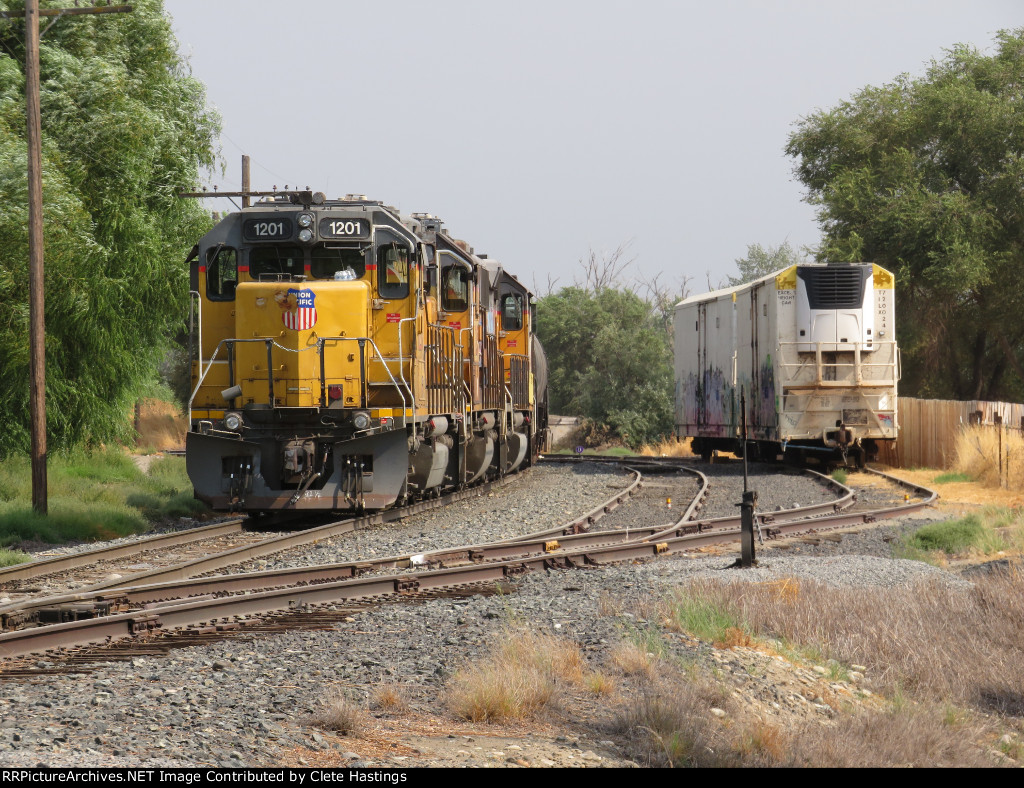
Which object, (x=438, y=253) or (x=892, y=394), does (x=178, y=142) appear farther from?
(x=892, y=394)

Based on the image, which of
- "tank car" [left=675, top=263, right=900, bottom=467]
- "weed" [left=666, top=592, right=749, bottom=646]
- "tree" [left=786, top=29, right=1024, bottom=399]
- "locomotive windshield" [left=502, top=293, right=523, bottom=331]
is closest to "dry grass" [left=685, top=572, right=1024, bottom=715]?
"weed" [left=666, top=592, right=749, bottom=646]

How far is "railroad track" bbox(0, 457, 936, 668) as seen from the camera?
7.44 meters

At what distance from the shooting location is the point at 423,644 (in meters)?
7.28

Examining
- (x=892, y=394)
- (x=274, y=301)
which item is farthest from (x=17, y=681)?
(x=892, y=394)

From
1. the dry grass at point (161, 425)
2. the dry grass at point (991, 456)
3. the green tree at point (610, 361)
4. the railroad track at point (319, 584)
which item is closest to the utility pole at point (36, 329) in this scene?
the railroad track at point (319, 584)

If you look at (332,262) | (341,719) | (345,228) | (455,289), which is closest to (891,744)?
(341,719)

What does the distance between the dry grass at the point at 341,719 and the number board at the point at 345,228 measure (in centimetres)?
892

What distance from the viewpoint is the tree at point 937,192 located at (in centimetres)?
3416

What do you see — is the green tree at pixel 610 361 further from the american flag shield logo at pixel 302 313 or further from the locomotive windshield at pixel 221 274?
the american flag shield logo at pixel 302 313

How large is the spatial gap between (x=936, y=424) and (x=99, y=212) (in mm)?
17876

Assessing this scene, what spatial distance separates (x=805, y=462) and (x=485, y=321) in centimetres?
1017

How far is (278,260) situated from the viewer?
45.8 feet

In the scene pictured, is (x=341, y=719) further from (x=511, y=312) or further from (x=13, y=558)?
(x=511, y=312)
